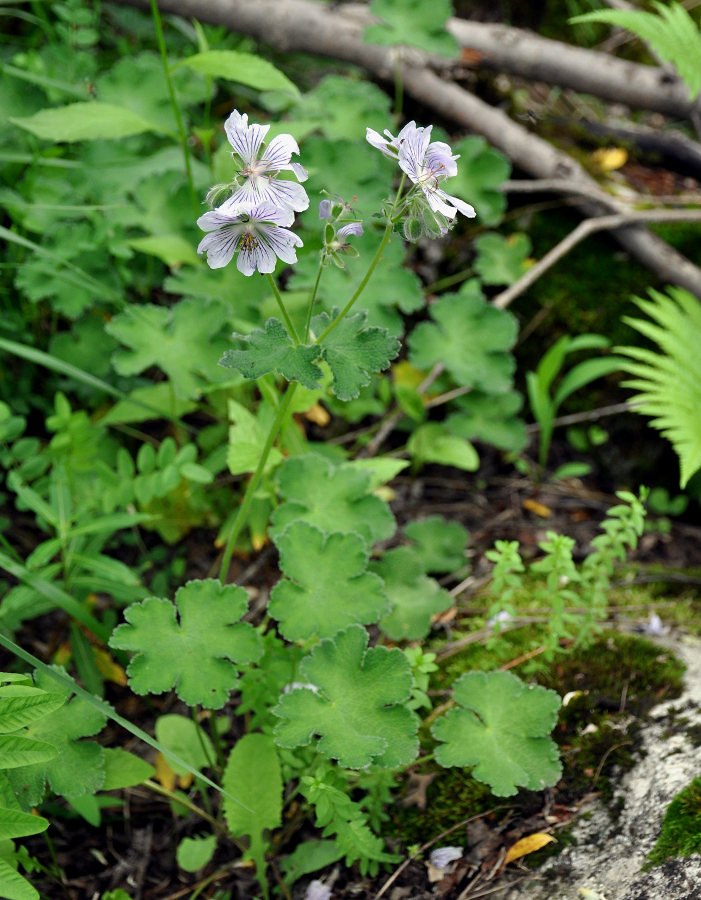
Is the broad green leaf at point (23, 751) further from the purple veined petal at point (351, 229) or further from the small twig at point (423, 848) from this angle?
the purple veined petal at point (351, 229)

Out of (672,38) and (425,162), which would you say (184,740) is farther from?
(672,38)

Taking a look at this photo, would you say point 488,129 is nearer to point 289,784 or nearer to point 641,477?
point 641,477

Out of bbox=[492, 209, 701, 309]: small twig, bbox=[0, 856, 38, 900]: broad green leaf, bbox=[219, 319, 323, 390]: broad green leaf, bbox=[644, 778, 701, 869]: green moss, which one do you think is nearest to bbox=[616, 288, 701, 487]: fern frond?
bbox=[492, 209, 701, 309]: small twig

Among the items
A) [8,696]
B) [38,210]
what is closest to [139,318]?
[38,210]

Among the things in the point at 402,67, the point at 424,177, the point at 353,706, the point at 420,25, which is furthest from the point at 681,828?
the point at 402,67

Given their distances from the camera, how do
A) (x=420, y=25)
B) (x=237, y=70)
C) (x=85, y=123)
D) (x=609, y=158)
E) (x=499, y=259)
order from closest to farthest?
(x=237, y=70) → (x=85, y=123) → (x=420, y=25) → (x=499, y=259) → (x=609, y=158)

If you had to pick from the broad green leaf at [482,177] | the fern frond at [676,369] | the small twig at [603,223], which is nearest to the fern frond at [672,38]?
the small twig at [603,223]
